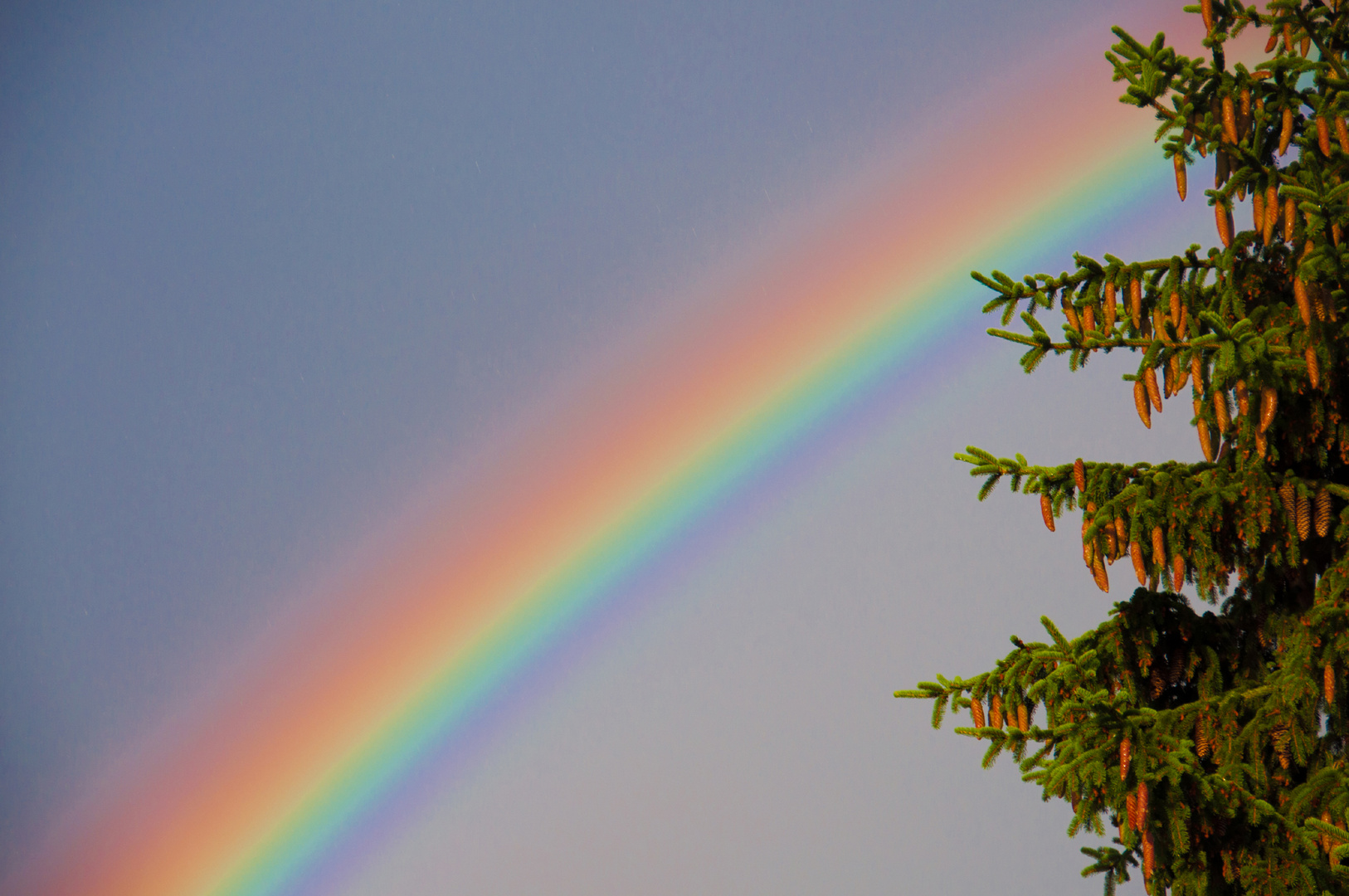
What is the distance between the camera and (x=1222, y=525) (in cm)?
548

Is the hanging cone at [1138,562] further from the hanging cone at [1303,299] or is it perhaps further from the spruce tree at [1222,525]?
the hanging cone at [1303,299]

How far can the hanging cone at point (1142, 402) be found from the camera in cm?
553

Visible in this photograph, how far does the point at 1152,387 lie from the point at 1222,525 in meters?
0.79

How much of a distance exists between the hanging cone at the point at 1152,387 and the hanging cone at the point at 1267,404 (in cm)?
47

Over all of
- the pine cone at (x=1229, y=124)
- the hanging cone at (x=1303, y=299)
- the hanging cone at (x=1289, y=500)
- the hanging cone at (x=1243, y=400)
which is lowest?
the hanging cone at (x=1289, y=500)

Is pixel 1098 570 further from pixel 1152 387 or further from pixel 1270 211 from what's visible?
pixel 1270 211

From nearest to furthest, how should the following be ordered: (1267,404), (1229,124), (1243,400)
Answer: (1267,404) → (1243,400) → (1229,124)

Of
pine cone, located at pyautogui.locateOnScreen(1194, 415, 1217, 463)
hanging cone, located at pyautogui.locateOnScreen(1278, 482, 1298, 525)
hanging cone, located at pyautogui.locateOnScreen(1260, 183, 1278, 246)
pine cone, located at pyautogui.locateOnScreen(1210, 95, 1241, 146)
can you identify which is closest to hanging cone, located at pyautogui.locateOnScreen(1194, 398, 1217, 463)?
pine cone, located at pyautogui.locateOnScreen(1194, 415, 1217, 463)

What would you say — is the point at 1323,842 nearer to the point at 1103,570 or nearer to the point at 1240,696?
the point at 1240,696

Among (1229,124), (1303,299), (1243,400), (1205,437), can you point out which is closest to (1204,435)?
(1205,437)

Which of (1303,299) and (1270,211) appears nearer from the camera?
(1303,299)

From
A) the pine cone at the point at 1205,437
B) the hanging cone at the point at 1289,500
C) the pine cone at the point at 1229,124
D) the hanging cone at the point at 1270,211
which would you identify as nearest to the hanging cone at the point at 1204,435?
the pine cone at the point at 1205,437

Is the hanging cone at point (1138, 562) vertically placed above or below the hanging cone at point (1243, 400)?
below

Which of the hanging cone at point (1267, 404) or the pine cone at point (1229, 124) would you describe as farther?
the pine cone at point (1229, 124)
